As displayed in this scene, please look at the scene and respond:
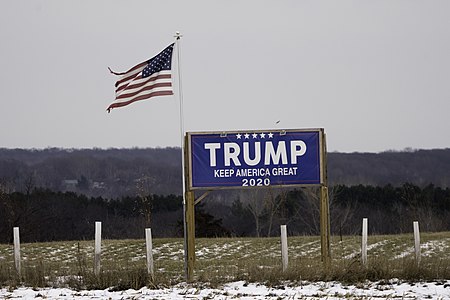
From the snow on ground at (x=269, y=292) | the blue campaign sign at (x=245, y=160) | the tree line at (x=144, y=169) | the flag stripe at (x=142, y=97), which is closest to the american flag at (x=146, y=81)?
the flag stripe at (x=142, y=97)

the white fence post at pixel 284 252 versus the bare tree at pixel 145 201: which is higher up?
the bare tree at pixel 145 201

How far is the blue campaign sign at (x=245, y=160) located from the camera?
49.8ft

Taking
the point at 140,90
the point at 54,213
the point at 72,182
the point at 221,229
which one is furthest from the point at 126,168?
the point at 140,90

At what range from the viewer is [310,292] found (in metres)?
12.5

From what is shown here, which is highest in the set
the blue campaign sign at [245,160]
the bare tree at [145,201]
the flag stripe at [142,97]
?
the flag stripe at [142,97]

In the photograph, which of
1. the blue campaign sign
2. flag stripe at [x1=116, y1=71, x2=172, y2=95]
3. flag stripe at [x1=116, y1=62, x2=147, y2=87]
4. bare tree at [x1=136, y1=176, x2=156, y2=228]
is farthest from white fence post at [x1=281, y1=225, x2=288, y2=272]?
flag stripe at [x1=116, y1=62, x2=147, y2=87]

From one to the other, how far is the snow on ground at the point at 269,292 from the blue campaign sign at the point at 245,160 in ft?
7.90

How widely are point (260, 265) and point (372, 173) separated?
8082 cm

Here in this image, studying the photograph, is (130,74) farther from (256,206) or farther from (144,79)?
(256,206)

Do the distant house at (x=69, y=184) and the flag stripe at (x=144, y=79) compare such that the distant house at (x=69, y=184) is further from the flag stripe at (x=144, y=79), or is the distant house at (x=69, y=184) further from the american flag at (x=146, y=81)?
the flag stripe at (x=144, y=79)

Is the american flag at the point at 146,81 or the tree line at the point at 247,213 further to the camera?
the tree line at the point at 247,213

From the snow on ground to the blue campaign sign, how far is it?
94.7 inches

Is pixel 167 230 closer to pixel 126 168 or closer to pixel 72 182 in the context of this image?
pixel 126 168

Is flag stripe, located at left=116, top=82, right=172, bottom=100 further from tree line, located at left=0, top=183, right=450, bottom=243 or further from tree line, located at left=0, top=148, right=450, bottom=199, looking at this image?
tree line, located at left=0, top=148, right=450, bottom=199
